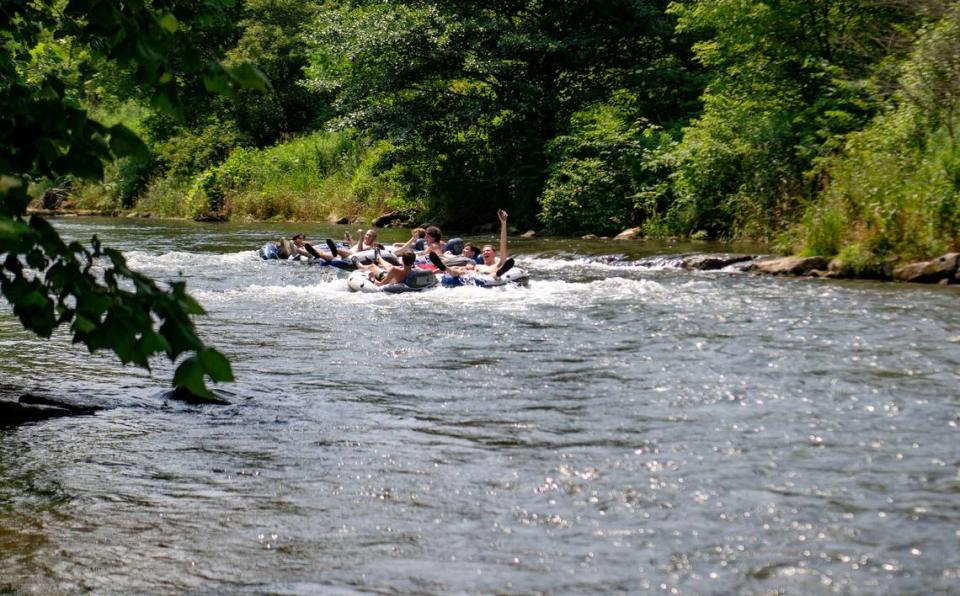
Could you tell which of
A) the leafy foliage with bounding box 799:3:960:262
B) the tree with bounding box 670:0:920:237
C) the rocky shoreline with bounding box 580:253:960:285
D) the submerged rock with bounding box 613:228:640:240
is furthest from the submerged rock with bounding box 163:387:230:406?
the submerged rock with bounding box 613:228:640:240

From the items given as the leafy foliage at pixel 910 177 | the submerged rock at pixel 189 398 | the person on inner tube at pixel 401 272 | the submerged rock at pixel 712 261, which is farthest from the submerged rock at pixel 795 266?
the submerged rock at pixel 189 398

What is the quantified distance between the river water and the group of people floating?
3457 mm

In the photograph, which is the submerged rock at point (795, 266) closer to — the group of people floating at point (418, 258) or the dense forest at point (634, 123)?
the dense forest at point (634, 123)

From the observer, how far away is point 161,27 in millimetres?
3348

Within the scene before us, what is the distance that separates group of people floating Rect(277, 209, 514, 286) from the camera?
1616 centimetres

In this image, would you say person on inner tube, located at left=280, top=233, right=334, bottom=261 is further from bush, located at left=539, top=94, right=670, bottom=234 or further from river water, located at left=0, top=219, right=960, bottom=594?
river water, located at left=0, top=219, right=960, bottom=594

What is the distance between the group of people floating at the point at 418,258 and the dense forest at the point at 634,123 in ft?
11.2

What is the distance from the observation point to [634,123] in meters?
27.2

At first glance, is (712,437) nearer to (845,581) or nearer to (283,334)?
(845,581)

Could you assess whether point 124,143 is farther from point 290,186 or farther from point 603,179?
point 290,186

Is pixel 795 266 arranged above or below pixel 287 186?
below

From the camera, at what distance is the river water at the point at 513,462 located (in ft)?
16.5

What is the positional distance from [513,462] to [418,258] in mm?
12057

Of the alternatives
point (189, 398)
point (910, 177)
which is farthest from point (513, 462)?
point (910, 177)
